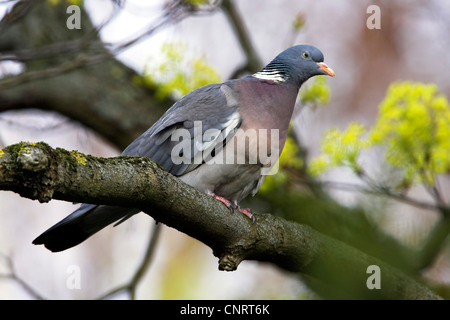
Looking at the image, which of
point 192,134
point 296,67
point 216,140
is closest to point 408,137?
point 296,67

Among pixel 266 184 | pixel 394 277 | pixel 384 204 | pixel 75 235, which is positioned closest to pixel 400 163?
pixel 394 277

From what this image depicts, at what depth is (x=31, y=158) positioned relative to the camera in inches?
77.6

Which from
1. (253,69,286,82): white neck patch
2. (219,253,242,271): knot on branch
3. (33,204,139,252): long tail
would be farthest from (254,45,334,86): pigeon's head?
(219,253,242,271): knot on branch

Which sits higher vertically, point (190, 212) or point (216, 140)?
point (216, 140)

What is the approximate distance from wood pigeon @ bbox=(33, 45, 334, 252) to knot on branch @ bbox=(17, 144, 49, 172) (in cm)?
146

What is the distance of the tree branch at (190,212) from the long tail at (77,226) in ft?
2.90

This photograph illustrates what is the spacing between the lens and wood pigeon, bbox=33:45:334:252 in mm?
3619

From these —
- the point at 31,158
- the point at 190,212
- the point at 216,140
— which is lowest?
the point at 190,212

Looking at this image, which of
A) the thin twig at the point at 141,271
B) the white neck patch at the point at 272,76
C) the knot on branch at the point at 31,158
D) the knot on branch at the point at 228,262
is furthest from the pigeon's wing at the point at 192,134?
the knot on branch at the point at 31,158

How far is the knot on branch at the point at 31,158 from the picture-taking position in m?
1.96

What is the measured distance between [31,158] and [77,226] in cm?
155

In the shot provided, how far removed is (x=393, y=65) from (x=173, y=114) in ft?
19.9

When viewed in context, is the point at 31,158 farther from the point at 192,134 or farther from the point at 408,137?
the point at 408,137
